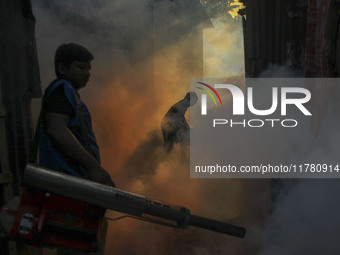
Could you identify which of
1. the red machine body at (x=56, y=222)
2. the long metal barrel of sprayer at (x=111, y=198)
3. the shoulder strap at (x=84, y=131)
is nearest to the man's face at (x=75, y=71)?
the shoulder strap at (x=84, y=131)

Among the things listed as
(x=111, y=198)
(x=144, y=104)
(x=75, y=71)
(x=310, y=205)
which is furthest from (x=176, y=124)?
(x=111, y=198)

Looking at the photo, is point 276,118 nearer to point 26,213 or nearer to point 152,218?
point 152,218

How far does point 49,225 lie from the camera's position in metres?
2.07

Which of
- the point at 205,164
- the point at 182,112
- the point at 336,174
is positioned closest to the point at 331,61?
the point at 336,174

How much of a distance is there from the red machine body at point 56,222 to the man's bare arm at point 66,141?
202 mm

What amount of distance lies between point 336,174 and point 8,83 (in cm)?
294

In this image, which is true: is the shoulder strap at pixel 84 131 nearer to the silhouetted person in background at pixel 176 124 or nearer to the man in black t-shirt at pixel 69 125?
the man in black t-shirt at pixel 69 125

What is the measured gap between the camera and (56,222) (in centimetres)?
208

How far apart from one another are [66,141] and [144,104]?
822cm

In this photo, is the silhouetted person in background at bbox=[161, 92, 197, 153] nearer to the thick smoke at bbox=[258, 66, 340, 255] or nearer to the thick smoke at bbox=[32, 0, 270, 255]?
the thick smoke at bbox=[32, 0, 270, 255]

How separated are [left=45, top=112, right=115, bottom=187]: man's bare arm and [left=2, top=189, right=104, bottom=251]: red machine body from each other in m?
0.20

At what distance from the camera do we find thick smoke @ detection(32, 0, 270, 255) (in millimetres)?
4316

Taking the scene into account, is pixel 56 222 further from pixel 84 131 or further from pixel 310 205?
pixel 310 205

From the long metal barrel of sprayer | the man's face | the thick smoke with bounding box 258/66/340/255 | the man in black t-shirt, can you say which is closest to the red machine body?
the long metal barrel of sprayer
